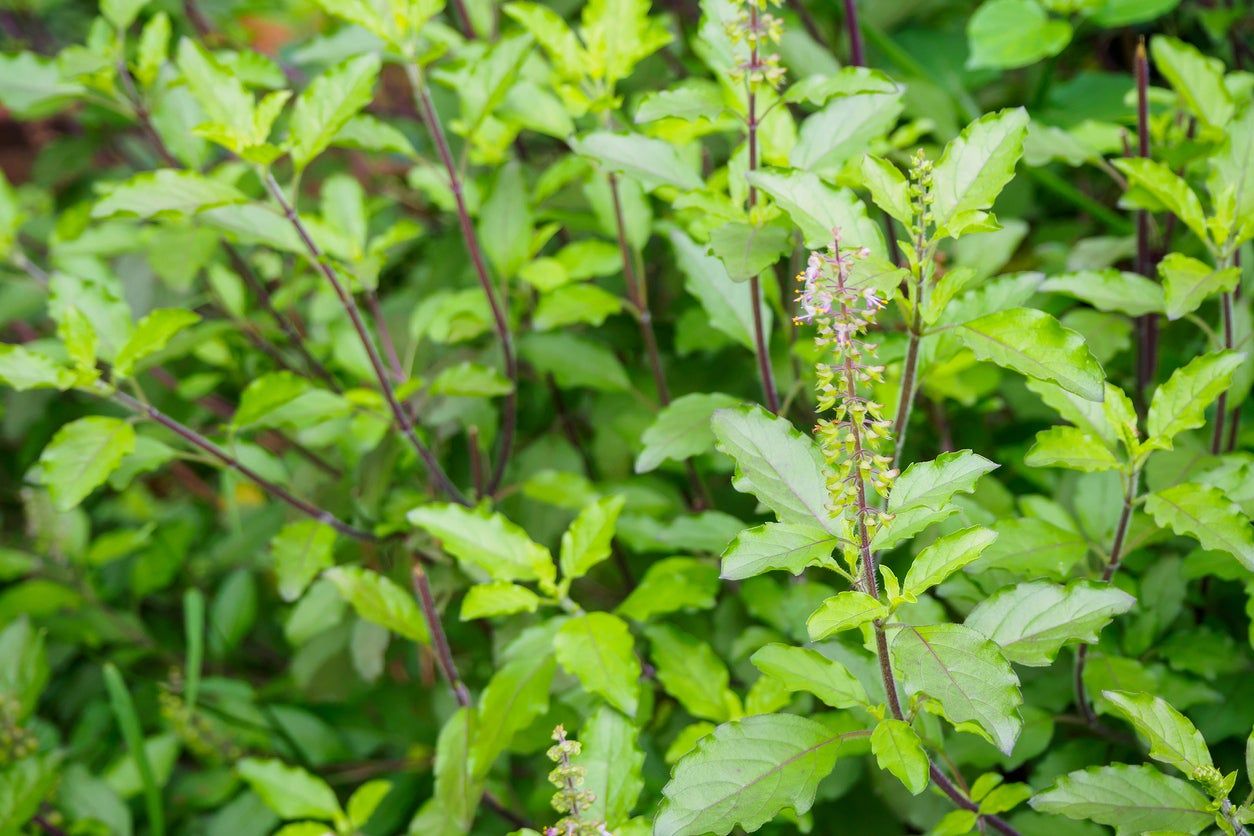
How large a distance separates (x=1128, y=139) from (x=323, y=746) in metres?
1.39

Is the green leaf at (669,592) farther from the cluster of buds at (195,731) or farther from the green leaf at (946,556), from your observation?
the cluster of buds at (195,731)

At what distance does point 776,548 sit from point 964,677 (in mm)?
160

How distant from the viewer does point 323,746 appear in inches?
64.3

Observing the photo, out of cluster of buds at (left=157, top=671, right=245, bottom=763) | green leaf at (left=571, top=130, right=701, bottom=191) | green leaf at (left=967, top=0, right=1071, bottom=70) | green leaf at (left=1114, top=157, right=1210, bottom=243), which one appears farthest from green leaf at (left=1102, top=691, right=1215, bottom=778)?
cluster of buds at (left=157, top=671, right=245, bottom=763)

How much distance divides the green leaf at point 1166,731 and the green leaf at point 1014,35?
2.69 feet

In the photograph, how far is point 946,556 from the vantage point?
2.67ft

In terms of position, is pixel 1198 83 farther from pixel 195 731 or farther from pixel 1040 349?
pixel 195 731

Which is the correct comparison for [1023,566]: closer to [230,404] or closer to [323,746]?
[323,746]

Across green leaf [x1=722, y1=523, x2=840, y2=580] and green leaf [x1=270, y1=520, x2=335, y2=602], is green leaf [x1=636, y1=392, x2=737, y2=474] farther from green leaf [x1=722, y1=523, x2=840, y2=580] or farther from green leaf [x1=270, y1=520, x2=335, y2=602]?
green leaf [x1=270, y1=520, x2=335, y2=602]

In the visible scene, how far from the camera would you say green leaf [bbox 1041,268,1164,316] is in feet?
3.51

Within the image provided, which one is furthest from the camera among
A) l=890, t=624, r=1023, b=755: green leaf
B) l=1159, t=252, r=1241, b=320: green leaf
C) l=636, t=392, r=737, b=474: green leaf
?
l=636, t=392, r=737, b=474: green leaf

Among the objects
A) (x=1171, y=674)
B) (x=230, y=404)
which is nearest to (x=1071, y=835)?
(x=1171, y=674)

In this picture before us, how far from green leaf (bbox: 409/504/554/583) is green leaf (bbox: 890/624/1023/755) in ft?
1.40

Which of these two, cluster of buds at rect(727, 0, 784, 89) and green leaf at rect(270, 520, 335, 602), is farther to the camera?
green leaf at rect(270, 520, 335, 602)
